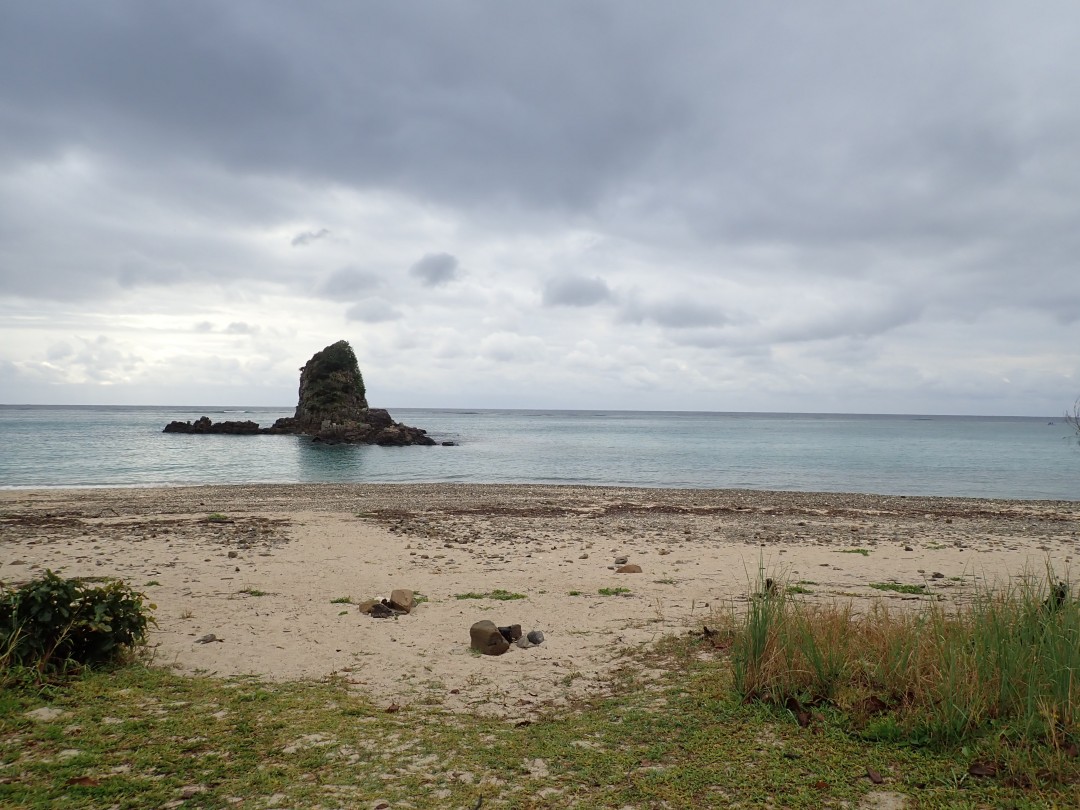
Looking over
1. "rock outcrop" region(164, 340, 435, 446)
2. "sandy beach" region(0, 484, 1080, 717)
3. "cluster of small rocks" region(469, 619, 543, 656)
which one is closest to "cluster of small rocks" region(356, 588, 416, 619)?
"sandy beach" region(0, 484, 1080, 717)

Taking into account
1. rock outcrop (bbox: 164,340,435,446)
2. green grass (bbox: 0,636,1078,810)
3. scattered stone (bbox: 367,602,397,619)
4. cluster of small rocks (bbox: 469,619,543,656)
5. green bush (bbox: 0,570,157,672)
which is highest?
rock outcrop (bbox: 164,340,435,446)

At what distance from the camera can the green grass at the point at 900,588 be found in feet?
37.0

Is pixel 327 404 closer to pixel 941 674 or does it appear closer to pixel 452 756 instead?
pixel 452 756

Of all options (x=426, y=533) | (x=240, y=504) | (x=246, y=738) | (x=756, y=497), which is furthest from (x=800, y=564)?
(x=240, y=504)

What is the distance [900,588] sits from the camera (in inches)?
453

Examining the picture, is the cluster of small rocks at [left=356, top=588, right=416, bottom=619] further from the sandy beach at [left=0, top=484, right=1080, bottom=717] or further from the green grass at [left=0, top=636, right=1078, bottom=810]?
the green grass at [left=0, top=636, right=1078, bottom=810]

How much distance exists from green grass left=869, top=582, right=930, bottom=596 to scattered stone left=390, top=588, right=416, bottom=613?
844 cm

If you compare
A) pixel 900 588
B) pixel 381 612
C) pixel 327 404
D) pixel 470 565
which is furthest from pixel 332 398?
pixel 900 588

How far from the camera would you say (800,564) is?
1423 centimetres

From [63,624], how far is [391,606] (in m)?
4.47

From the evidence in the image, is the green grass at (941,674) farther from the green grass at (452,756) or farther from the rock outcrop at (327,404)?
the rock outcrop at (327,404)

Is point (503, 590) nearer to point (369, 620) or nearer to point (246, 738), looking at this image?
point (369, 620)

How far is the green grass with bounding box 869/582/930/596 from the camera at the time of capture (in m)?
11.3

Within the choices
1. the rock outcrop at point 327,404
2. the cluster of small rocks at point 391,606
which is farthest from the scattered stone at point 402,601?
the rock outcrop at point 327,404
